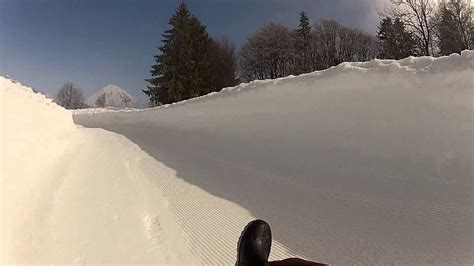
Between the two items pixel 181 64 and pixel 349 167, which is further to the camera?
pixel 181 64

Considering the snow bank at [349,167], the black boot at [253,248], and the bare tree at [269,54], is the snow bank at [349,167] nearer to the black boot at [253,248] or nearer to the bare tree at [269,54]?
the black boot at [253,248]

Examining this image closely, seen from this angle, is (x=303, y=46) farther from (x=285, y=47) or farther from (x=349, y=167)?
(x=349, y=167)

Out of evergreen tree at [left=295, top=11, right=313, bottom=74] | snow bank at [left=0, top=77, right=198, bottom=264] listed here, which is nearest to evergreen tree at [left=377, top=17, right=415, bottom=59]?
evergreen tree at [left=295, top=11, right=313, bottom=74]

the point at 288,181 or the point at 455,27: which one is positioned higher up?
the point at 455,27

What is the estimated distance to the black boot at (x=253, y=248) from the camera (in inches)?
78.0

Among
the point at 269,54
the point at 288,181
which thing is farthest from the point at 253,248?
the point at 269,54

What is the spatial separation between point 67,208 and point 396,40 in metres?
32.1

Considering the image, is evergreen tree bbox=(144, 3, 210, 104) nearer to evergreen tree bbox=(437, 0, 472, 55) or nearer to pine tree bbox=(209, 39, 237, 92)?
pine tree bbox=(209, 39, 237, 92)

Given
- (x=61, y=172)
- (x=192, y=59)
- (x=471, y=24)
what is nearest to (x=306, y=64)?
(x=192, y=59)

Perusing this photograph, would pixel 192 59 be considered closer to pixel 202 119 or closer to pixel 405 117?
pixel 202 119

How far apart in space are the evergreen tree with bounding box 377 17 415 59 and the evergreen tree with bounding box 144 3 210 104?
1637 cm

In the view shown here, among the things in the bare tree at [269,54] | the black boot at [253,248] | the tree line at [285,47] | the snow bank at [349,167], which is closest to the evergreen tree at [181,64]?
the tree line at [285,47]

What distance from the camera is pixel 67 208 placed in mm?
4203

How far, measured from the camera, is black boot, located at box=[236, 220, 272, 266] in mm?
1980
